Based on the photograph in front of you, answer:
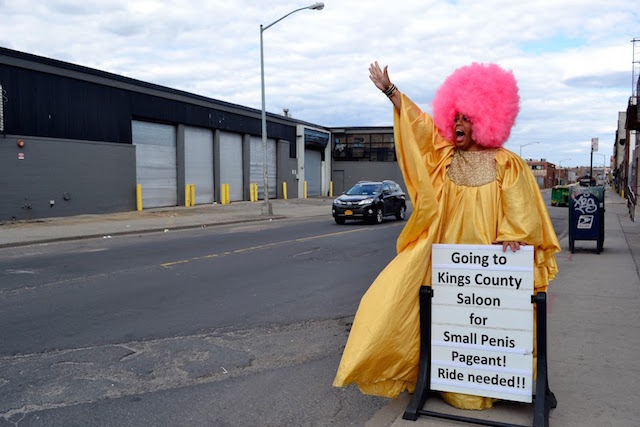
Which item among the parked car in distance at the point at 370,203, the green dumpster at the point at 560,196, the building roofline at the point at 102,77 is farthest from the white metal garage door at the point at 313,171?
the parked car in distance at the point at 370,203

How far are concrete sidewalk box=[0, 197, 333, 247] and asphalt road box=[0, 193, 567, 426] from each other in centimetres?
412

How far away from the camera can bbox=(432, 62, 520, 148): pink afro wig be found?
362cm

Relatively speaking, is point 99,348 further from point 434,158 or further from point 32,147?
point 32,147

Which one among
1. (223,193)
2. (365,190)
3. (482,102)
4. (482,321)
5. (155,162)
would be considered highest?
(155,162)

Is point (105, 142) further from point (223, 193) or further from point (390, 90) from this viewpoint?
point (390, 90)

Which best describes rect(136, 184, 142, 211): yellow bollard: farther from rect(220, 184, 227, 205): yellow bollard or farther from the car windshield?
the car windshield

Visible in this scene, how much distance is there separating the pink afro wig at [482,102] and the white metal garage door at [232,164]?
29.0 m

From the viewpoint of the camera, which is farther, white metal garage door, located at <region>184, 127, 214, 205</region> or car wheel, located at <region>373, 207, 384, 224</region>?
white metal garage door, located at <region>184, 127, 214, 205</region>

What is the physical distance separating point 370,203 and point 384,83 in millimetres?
16534

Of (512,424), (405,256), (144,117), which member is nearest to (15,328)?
(405,256)

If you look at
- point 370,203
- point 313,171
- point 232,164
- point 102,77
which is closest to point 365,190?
point 370,203

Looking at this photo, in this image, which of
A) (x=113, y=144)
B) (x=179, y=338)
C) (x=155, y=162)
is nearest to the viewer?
(x=179, y=338)

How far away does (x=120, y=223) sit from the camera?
1933 cm

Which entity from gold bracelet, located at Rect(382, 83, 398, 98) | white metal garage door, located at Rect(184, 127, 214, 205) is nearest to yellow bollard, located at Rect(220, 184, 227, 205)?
white metal garage door, located at Rect(184, 127, 214, 205)
